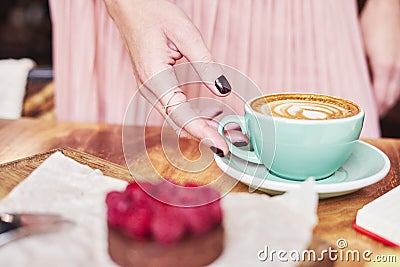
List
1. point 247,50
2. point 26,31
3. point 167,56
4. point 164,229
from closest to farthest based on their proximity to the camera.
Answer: point 164,229
point 167,56
point 247,50
point 26,31

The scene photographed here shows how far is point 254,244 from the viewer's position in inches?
18.6

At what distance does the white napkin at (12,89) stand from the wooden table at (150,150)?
8.7 inches

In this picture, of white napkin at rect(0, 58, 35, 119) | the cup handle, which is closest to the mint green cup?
the cup handle

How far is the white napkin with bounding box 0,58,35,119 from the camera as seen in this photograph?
108cm

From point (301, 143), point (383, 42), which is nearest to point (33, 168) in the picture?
point (301, 143)

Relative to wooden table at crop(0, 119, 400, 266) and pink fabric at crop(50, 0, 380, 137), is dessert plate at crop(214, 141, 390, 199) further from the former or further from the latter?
pink fabric at crop(50, 0, 380, 137)

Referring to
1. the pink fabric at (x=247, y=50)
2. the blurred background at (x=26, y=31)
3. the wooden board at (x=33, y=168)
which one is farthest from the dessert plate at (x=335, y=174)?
the blurred background at (x=26, y=31)

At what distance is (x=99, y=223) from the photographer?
0.52 metres

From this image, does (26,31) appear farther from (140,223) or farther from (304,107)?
(140,223)

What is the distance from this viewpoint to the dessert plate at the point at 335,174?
572 millimetres

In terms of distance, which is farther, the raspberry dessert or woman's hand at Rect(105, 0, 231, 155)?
woman's hand at Rect(105, 0, 231, 155)

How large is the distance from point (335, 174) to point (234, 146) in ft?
0.39

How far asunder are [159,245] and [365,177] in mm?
261

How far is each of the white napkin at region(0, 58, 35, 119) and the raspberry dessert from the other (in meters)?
0.66
